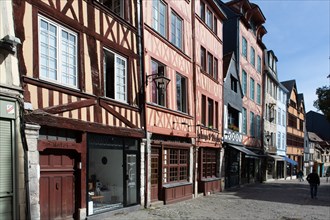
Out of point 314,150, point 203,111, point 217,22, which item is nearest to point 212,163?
point 203,111

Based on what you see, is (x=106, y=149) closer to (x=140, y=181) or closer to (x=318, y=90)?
(x=140, y=181)

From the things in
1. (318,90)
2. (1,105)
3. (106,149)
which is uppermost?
(318,90)

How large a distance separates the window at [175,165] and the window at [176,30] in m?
4.35

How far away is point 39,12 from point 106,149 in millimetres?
4271

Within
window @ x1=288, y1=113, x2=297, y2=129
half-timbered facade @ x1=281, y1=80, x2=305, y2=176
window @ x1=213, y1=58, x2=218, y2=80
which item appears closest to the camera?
window @ x1=213, y1=58, x2=218, y2=80

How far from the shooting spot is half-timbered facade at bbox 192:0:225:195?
55.0ft

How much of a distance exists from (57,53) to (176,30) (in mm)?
7546

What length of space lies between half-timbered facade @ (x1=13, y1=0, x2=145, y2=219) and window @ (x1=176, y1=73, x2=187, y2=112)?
3.54m

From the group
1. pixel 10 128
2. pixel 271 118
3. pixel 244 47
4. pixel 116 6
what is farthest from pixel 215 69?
pixel 271 118

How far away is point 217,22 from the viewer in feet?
66.3

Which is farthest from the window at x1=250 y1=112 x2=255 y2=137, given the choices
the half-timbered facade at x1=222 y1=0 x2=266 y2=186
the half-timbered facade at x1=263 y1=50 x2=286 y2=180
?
the half-timbered facade at x1=263 y1=50 x2=286 y2=180

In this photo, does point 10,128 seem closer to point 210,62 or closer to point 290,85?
point 210,62

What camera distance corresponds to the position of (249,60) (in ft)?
A: 89.1

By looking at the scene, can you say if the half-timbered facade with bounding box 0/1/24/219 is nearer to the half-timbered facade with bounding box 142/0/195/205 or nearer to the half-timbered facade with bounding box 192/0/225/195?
the half-timbered facade with bounding box 142/0/195/205
